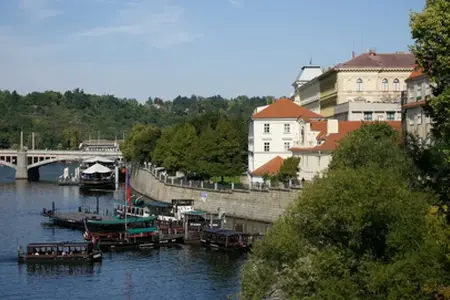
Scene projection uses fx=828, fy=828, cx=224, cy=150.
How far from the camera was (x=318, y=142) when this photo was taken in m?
76.2

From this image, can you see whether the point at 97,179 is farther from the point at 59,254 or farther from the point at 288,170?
the point at 59,254

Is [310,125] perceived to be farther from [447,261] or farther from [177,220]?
[447,261]

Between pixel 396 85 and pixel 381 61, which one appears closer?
pixel 396 85

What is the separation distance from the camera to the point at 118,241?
62.2 metres

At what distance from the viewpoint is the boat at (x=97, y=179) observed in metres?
123

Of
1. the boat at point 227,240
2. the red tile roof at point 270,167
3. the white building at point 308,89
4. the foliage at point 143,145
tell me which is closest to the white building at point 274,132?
the red tile roof at point 270,167

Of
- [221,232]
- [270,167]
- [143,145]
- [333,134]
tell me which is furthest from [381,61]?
[221,232]

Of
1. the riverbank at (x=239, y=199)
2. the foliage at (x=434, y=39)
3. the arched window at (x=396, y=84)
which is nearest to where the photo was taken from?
the foliage at (x=434, y=39)

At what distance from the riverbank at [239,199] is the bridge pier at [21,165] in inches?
2110

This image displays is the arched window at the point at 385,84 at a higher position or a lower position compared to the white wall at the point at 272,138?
higher

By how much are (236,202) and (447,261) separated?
161 feet

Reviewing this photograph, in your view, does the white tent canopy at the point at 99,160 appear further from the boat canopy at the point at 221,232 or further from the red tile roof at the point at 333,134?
the boat canopy at the point at 221,232

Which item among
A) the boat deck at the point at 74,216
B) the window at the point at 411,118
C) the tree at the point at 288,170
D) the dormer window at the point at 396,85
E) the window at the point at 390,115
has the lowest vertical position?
the boat deck at the point at 74,216

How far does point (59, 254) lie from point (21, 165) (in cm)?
8887
